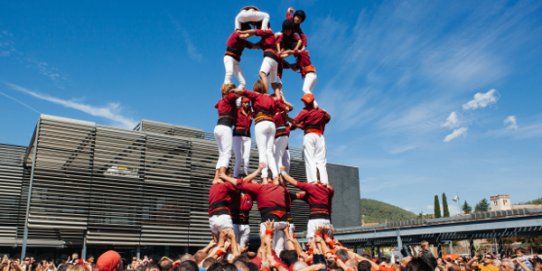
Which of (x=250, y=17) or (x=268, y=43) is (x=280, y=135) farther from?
(x=250, y=17)

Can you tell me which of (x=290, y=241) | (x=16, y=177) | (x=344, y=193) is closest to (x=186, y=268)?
(x=290, y=241)

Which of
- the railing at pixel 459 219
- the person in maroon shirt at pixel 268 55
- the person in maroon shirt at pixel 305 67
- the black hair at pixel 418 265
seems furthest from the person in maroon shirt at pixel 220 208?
the railing at pixel 459 219

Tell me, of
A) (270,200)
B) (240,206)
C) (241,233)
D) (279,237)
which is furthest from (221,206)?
(279,237)

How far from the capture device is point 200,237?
26.2 metres

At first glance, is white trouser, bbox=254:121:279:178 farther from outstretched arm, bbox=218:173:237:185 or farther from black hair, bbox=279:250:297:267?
black hair, bbox=279:250:297:267

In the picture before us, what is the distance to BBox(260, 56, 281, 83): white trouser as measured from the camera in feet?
34.9

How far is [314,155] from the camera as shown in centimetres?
1045

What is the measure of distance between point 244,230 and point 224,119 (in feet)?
8.54

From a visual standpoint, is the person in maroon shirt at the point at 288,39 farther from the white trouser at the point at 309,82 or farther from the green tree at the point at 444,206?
Answer: the green tree at the point at 444,206

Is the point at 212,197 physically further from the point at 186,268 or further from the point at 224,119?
the point at 186,268

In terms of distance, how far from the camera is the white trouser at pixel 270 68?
1062cm

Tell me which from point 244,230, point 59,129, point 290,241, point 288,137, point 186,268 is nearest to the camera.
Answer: point 186,268

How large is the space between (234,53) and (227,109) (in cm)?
175

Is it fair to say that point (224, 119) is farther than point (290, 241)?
Yes
